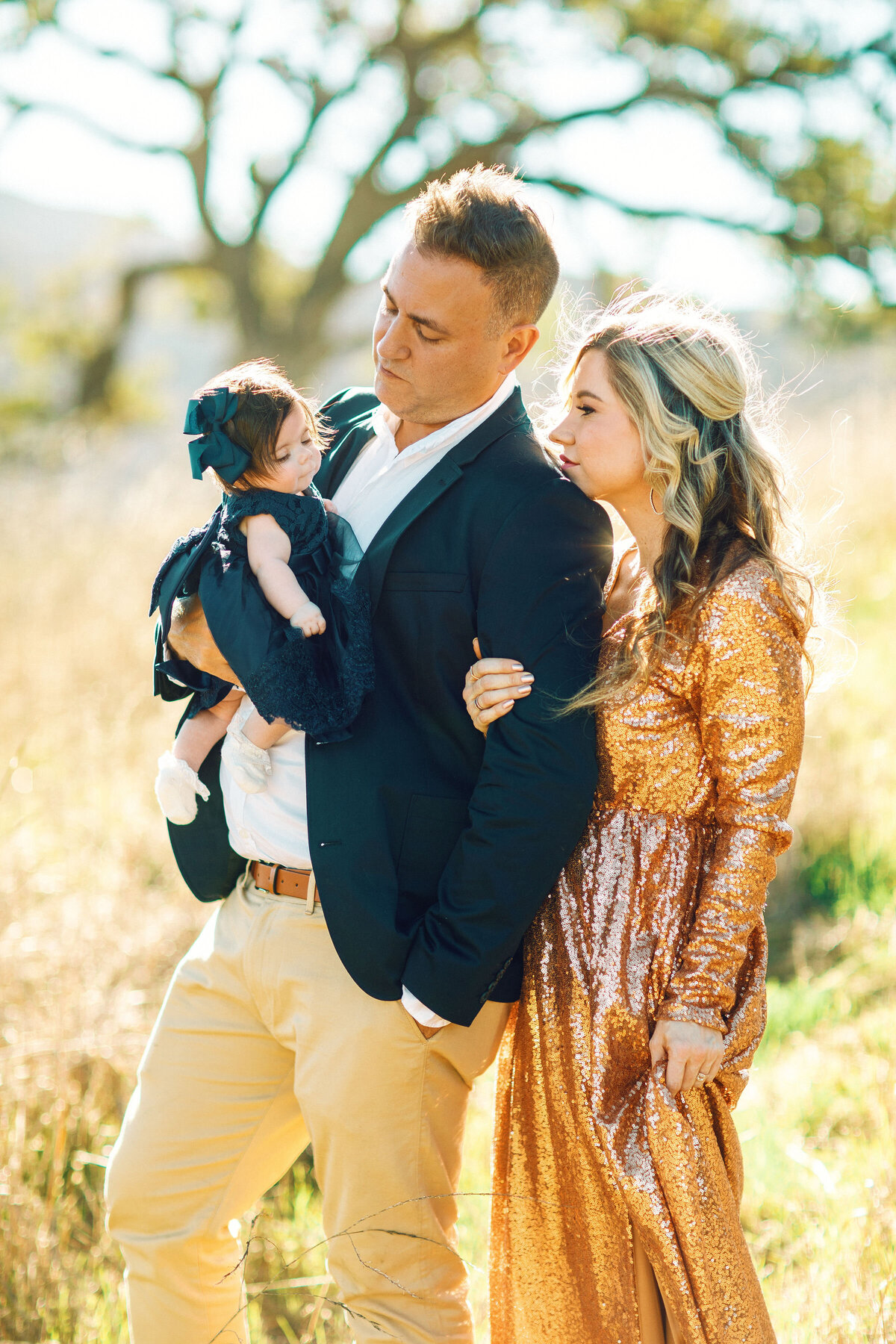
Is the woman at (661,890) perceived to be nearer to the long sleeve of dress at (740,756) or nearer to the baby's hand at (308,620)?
the long sleeve of dress at (740,756)

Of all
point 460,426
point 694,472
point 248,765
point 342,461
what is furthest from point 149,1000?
point 694,472

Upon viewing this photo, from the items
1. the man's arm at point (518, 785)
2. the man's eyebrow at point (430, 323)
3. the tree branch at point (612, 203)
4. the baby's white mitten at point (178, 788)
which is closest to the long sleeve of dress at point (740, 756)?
the man's arm at point (518, 785)

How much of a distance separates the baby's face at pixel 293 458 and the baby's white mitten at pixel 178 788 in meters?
0.59

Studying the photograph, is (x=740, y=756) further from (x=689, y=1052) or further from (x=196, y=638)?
(x=196, y=638)

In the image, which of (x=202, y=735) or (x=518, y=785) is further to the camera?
(x=202, y=735)

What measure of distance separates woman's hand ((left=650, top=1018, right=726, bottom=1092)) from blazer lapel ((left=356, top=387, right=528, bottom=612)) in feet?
3.09

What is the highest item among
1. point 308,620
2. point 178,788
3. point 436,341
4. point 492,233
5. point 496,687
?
point 492,233

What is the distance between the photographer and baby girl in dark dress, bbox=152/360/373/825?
1.96m

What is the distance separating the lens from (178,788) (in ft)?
7.18

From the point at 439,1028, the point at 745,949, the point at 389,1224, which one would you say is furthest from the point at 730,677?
the point at 389,1224

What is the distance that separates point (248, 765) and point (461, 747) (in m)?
0.41

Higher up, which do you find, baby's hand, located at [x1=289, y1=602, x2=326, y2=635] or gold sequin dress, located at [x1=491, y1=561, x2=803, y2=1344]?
baby's hand, located at [x1=289, y1=602, x2=326, y2=635]

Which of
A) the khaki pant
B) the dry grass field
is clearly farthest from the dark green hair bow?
the dry grass field

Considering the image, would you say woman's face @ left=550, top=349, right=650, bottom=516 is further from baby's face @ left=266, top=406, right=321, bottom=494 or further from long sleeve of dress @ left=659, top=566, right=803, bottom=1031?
baby's face @ left=266, top=406, right=321, bottom=494
